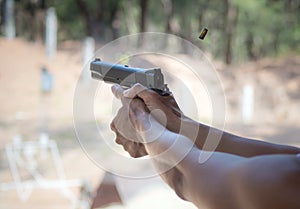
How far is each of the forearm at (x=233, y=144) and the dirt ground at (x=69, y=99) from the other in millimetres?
2240

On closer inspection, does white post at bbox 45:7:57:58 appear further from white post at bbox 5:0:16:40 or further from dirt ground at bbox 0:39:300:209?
white post at bbox 5:0:16:40

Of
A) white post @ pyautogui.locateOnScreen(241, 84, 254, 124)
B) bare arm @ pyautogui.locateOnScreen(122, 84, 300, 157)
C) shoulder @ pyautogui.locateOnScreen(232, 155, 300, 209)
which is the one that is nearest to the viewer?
shoulder @ pyautogui.locateOnScreen(232, 155, 300, 209)

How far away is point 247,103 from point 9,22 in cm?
216

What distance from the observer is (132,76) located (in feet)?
1.41

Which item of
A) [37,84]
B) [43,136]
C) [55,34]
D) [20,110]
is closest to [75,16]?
[55,34]

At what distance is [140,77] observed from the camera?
0.42m

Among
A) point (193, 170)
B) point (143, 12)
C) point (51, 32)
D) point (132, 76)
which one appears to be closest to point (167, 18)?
point (143, 12)

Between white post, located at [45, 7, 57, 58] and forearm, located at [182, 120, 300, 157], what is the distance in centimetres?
444

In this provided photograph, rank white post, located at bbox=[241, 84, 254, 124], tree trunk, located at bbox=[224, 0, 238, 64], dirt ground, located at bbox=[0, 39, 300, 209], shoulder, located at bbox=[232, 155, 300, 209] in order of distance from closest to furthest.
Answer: shoulder, located at bbox=[232, 155, 300, 209] → dirt ground, located at bbox=[0, 39, 300, 209] → white post, located at bbox=[241, 84, 254, 124] → tree trunk, located at bbox=[224, 0, 238, 64]

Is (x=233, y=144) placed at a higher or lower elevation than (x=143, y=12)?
A: higher

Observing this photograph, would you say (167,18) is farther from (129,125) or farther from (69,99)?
(129,125)

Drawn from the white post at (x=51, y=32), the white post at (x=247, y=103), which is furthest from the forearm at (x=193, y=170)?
the white post at (x=51, y=32)

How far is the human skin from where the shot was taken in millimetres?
304

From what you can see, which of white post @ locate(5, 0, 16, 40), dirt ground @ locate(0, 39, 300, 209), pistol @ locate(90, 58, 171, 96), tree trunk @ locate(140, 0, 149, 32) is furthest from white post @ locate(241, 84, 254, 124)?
pistol @ locate(90, 58, 171, 96)
